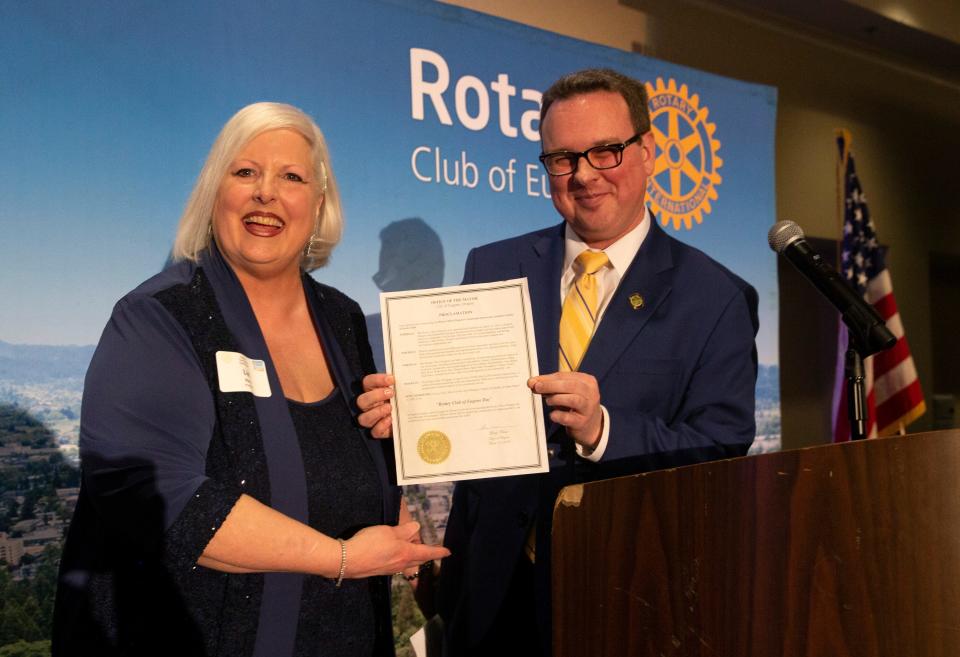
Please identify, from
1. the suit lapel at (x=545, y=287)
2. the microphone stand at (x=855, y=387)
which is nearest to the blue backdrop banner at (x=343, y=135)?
the suit lapel at (x=545, y=287)

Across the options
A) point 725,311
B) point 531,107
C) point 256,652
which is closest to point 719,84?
point 531,107

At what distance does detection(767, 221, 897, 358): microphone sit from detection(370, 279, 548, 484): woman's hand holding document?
57 cm

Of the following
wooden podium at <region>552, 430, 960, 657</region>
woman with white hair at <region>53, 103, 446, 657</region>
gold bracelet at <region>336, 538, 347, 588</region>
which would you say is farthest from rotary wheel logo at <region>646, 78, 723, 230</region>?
wooden podium at <region>552, 430, 960, 657</region>

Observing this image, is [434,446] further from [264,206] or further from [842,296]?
[842,296]

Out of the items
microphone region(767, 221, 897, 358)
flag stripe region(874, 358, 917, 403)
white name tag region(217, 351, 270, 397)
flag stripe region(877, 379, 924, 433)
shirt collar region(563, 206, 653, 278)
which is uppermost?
shirt collar region(563, 206, 653, 278)

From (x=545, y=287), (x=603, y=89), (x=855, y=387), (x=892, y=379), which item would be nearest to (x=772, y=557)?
(x=855, y=387)

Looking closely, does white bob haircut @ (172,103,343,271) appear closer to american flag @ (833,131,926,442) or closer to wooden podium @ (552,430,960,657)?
wooden podium @ (552,430,960,657)

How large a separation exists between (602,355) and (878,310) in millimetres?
4383

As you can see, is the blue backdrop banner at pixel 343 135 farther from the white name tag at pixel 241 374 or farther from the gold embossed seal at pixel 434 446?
the gold embossed seal at pixel 434 446

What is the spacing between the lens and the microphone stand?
1.68 metres

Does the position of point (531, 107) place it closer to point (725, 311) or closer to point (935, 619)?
point (725, 311)

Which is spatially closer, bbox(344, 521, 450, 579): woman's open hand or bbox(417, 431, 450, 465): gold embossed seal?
bbox(344, 521, 450, 579): woman's open hand

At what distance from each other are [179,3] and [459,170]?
4.07ft

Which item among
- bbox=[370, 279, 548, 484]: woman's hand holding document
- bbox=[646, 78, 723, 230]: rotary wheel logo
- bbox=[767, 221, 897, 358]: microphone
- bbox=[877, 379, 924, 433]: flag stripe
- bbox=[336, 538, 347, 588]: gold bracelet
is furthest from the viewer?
bbox=[877, 379, 924, 433]: flag stripe
